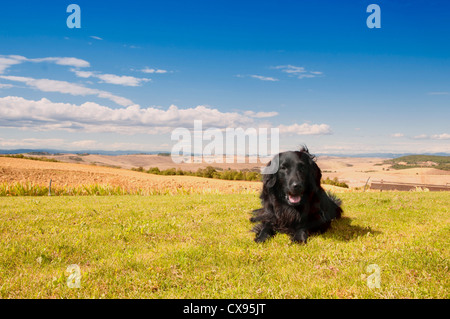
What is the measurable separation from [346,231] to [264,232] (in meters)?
2.08

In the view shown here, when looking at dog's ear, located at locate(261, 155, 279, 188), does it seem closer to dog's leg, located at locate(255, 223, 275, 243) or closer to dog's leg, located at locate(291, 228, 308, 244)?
dog's leg, located at locate(255, 223, 275, 243)

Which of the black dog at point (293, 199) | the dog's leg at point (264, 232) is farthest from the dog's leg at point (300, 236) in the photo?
the dog's leg at point (264, 232)

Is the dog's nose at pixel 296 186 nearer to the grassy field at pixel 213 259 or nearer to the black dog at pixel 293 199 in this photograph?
the black dog at pixel 293 199

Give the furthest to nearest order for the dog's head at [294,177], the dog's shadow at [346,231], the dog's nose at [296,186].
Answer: the dog's shadow at [346,231] < the dog's head at [294,177] < the dog's nose at [296,186]

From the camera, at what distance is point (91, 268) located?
4508 mm

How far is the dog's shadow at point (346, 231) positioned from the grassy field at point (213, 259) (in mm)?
24

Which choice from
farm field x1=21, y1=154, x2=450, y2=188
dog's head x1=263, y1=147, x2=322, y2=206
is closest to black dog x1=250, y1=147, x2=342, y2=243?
dog's head x1=263, y1=147, x2=322, y2=206

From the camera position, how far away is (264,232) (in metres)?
6.06

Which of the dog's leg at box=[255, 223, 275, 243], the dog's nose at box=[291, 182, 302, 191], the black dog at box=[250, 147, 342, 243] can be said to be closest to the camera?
the dog's nose at box=[291, 182, 302, 191]

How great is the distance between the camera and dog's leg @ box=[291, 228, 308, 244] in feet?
18.8

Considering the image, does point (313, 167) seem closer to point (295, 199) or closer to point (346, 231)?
point (295, 199)

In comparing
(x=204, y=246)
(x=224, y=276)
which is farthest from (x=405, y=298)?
(x=204, y=246)

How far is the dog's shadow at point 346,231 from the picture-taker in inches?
246
